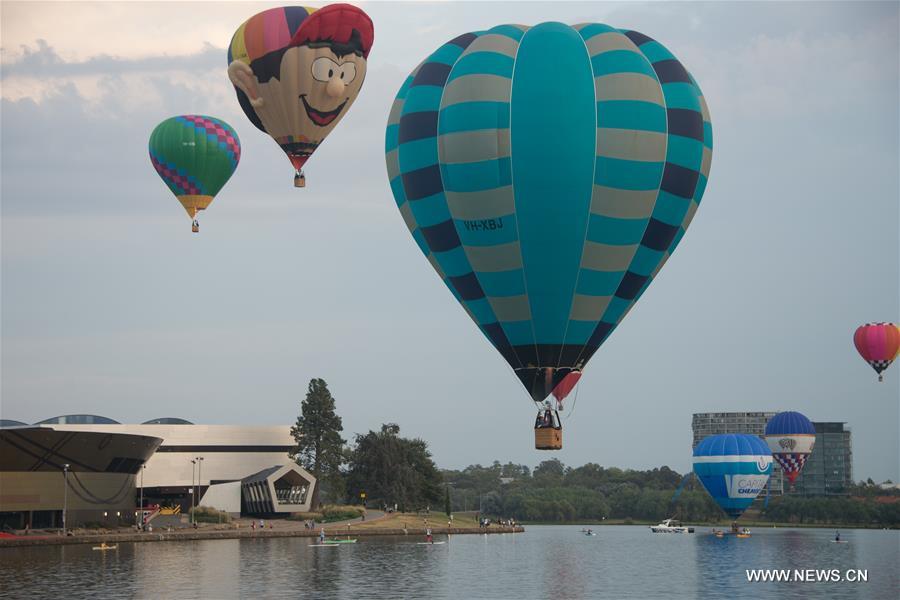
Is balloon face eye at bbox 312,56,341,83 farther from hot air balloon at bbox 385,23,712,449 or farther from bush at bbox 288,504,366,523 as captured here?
bush at bbox 288,504,366,523

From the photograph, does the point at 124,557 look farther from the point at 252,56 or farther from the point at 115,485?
the point at 252,56

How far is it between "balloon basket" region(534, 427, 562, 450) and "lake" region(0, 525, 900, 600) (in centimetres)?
1927

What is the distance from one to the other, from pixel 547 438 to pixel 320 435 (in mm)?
86976

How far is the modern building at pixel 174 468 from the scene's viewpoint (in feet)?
297

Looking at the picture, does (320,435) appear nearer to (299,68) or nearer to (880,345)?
(880,345)

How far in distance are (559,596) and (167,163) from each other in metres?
36.2

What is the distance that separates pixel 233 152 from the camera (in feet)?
247

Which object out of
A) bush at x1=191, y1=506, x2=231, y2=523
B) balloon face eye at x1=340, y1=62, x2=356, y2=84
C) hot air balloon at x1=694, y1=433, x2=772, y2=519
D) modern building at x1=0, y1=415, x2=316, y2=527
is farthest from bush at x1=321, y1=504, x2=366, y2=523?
balloon face eye at x1=340, y1=62, x2=356, y2=84

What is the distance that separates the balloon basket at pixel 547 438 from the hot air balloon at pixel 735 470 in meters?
66.5

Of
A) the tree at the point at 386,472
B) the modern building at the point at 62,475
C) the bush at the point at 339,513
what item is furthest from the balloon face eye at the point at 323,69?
the tree at the point at 386,472

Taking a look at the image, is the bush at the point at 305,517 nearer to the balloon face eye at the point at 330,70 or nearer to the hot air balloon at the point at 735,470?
the hot air balloon at the point at 735,470

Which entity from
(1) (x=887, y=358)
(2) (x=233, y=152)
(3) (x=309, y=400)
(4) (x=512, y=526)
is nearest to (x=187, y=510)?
(3) (x=309, y=400)

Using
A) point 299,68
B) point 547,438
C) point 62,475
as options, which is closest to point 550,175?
point 547,438

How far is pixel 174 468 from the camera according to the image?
412ft
